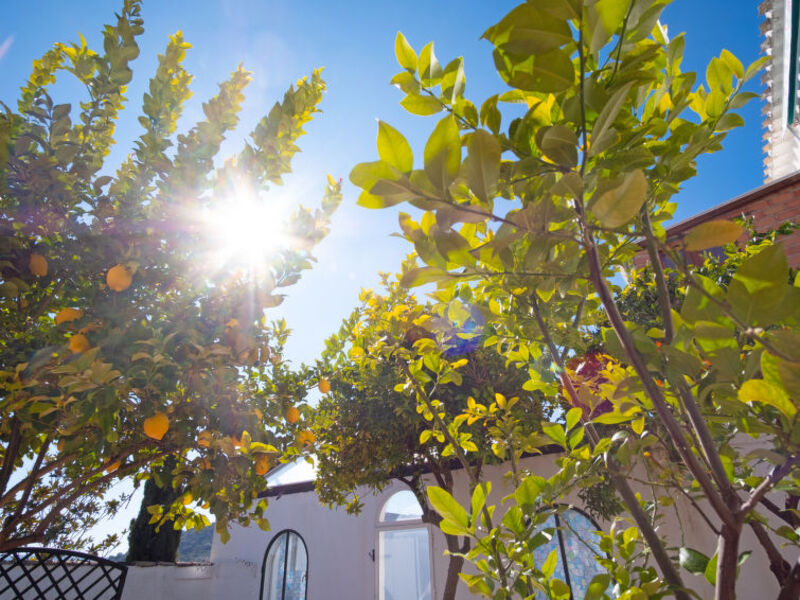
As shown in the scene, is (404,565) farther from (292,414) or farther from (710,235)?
(710,235)

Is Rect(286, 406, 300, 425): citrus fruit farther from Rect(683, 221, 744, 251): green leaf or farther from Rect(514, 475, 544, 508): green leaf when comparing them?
Rect(683, 221, 744, 251): green leaf

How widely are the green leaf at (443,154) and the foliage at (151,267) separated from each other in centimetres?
110

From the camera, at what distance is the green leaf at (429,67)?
1.70ft

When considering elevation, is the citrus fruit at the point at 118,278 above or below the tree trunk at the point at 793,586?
above

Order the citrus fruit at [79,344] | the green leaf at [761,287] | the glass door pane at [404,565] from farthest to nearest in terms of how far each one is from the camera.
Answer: the glass door pane at [404,565]
the citrus fruit at [79,344]
the green leaf at [761,287]

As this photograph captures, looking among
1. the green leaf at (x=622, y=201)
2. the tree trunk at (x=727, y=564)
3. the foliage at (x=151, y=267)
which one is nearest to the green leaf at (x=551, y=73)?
the green leaf at (x=622, y=201)

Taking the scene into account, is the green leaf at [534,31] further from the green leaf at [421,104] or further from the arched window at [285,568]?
the arched window at [285,568]

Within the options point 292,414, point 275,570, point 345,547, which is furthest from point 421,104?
point 275,570

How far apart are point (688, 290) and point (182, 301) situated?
1.68 metres

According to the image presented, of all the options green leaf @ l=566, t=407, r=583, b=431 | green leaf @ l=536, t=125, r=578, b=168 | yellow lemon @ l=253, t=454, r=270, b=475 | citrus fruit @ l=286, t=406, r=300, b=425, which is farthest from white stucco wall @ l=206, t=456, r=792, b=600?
green leaf @ l=536, t=125, r=578, b=168

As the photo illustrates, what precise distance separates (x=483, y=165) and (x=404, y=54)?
0.24m

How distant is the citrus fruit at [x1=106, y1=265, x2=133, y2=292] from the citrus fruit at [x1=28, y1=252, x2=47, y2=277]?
38 centimetres

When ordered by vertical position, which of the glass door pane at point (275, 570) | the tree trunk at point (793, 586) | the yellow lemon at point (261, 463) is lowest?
the glass door pane at point (275, 570)

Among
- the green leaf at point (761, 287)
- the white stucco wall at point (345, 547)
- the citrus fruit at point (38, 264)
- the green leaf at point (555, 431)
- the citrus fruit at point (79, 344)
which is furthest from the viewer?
the white stucco wall at point (345, 547)
